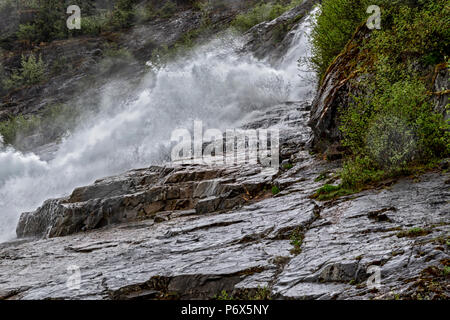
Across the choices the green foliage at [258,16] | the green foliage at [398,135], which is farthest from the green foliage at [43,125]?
the green foliage at [398,135]

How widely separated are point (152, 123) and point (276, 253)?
60.9 feet

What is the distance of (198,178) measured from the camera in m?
13.0

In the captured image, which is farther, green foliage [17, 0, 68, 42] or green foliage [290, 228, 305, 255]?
green foliage [17, 0, 68, 42]

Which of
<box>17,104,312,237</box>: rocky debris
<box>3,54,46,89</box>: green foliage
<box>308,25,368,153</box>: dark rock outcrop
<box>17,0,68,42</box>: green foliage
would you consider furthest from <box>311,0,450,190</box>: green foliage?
<box>17,0,68,42</box>: green foliage

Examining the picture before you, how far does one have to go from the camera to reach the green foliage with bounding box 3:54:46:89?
4391 centimetres

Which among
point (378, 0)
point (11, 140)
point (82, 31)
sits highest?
point (82, 31)

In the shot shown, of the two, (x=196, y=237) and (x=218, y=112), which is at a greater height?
(x=218, y=112)

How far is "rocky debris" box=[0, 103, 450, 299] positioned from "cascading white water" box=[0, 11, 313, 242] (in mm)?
10785

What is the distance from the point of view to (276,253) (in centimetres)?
613

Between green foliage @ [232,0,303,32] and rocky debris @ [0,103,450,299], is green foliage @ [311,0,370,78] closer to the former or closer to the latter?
rocky debris @ [0,103,450,299]

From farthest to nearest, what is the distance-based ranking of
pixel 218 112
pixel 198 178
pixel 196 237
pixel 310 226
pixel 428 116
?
pixel 218 112 < pixel 198 178 < pixel 196 237 < pixel 428 116 < pixel 310 226
